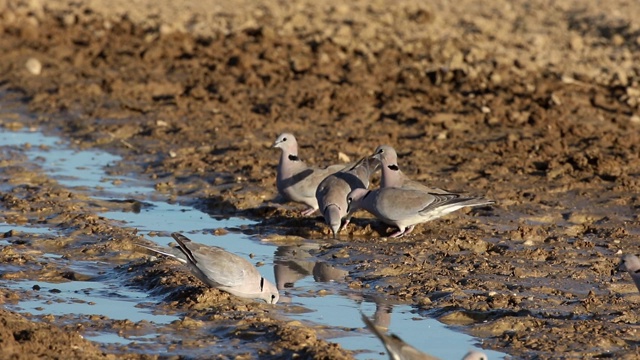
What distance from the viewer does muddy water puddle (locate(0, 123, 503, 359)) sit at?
7230 millimetres

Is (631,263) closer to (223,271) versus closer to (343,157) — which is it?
(223,271)

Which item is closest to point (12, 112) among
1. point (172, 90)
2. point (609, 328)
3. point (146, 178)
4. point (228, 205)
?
point (172, 90)

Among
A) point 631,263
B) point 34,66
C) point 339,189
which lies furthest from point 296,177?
point 34,66

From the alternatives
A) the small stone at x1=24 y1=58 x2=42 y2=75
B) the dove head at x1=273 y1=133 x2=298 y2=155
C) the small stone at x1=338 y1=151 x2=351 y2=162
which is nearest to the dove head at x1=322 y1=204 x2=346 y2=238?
the dove head at x1=273 y1=133 x2=298 y2=155

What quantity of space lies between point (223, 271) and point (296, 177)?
282cm

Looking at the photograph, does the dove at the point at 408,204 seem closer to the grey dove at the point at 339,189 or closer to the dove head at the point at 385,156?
the grey dove at the point at 339,189

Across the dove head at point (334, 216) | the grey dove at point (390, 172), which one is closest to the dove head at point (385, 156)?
the grey dove at point (390, 172)

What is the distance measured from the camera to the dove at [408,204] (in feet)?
31.2

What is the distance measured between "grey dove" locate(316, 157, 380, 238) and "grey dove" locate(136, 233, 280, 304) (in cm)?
187

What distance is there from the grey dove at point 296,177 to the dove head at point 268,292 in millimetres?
2431

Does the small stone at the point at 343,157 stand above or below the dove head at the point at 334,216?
above

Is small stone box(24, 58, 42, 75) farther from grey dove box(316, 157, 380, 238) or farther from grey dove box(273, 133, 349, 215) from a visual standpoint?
grey dove box(316, 157, 380, 238)

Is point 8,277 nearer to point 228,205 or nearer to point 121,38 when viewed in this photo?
point 228,205

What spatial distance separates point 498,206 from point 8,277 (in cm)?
416
